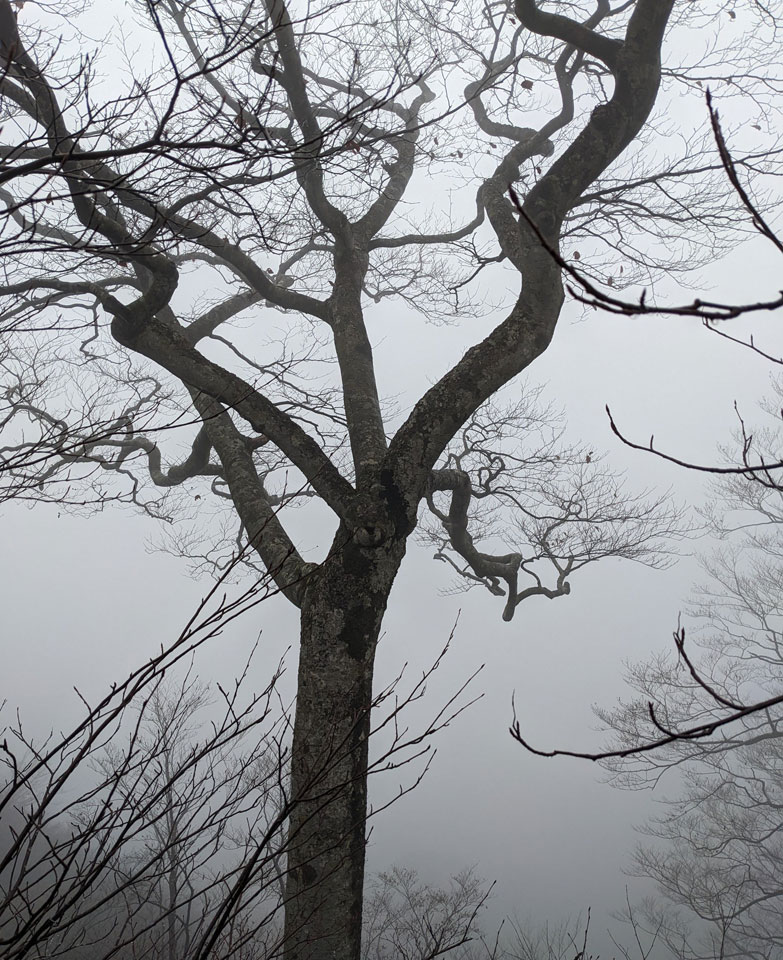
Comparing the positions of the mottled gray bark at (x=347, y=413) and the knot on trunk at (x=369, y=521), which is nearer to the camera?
the mottled gray bark at (x=347, y=413)

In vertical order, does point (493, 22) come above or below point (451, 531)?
above

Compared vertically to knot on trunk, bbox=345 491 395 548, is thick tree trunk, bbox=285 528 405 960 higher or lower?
lower

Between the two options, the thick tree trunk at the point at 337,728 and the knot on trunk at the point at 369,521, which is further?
the knot on trunk at the point at 369,521

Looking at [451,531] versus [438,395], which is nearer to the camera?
[438,395]

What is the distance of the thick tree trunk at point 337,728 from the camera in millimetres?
2955

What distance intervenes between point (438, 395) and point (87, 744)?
2838mm

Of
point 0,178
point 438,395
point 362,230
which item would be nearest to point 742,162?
point 438,395

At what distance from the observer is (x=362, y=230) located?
589 cm

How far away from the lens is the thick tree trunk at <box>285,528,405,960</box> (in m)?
2.96

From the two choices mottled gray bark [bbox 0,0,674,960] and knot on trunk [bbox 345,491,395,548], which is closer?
mottled gray bark [bbox 0,0,674,960]

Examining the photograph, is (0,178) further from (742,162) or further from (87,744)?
(742,162)

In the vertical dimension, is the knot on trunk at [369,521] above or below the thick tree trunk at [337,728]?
above

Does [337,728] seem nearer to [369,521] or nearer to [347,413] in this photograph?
[369,521]

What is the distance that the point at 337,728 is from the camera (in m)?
3.07
